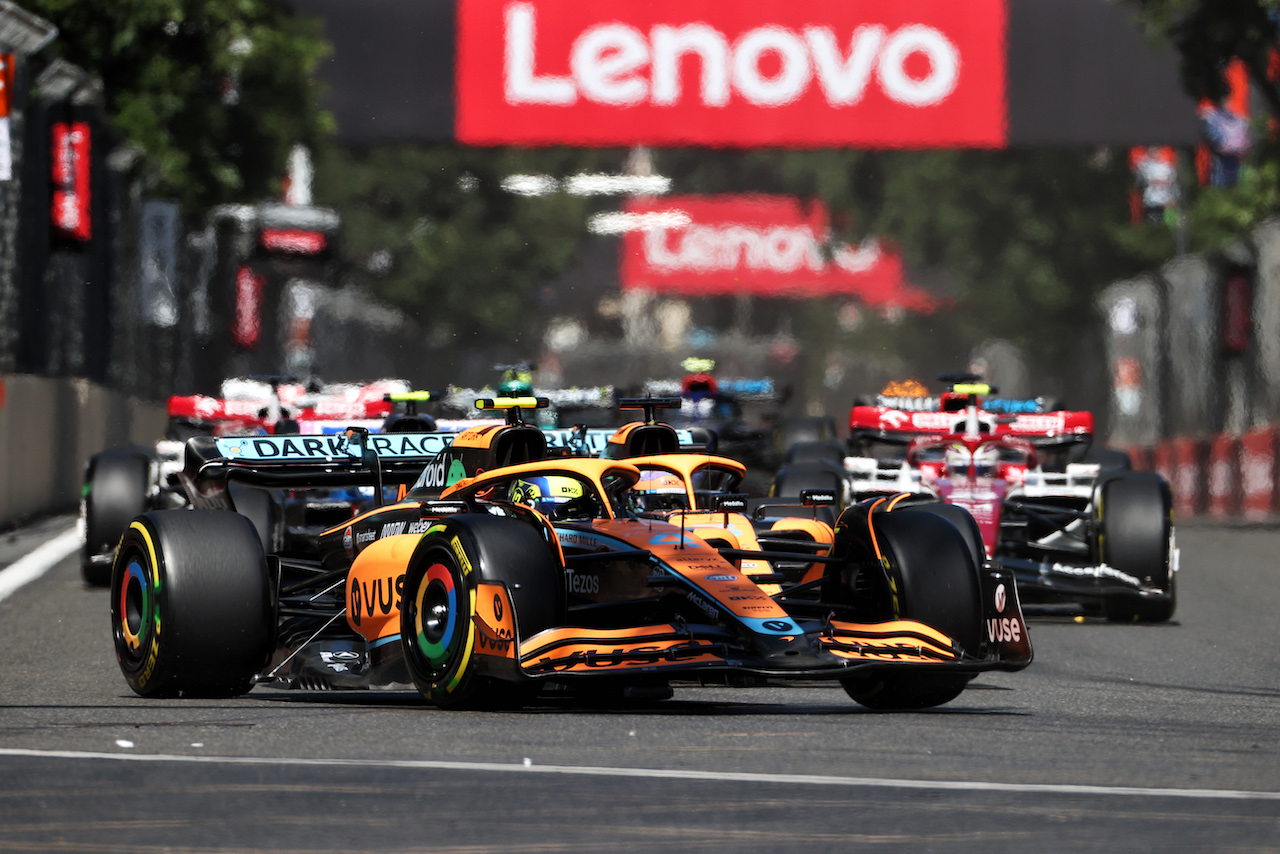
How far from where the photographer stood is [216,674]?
29.7ft

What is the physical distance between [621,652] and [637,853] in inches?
105

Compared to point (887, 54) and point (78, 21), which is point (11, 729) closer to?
point (78, 21)

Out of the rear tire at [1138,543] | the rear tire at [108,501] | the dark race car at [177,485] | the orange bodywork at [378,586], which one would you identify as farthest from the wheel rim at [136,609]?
the rear tire at [1138,543]

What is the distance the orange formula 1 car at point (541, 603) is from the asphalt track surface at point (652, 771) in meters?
0.18

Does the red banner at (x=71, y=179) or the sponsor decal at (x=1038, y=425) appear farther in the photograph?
the red banner at (x=71, y=179)

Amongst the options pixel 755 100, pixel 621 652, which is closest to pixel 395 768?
pixel 621 652

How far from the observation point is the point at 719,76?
3581cm

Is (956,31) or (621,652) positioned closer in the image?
(621,652)

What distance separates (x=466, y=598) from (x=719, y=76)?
28189 millimetres

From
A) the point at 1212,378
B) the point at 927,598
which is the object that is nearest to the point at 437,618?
the point at 927,598

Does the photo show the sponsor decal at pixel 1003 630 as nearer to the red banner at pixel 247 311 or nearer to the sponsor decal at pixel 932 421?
the sponsor decal at pixel 932 421

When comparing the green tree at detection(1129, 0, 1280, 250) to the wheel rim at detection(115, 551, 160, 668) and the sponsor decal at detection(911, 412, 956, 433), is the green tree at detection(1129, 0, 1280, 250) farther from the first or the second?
the wheel rim at detection(115, 551, 160, 668)

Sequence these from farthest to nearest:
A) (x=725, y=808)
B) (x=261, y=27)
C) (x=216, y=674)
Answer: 1. (x=261, y=27)
2. (x=216, y=674)
3. (x=725, y=808)

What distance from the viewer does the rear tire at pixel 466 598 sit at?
27.1ft
